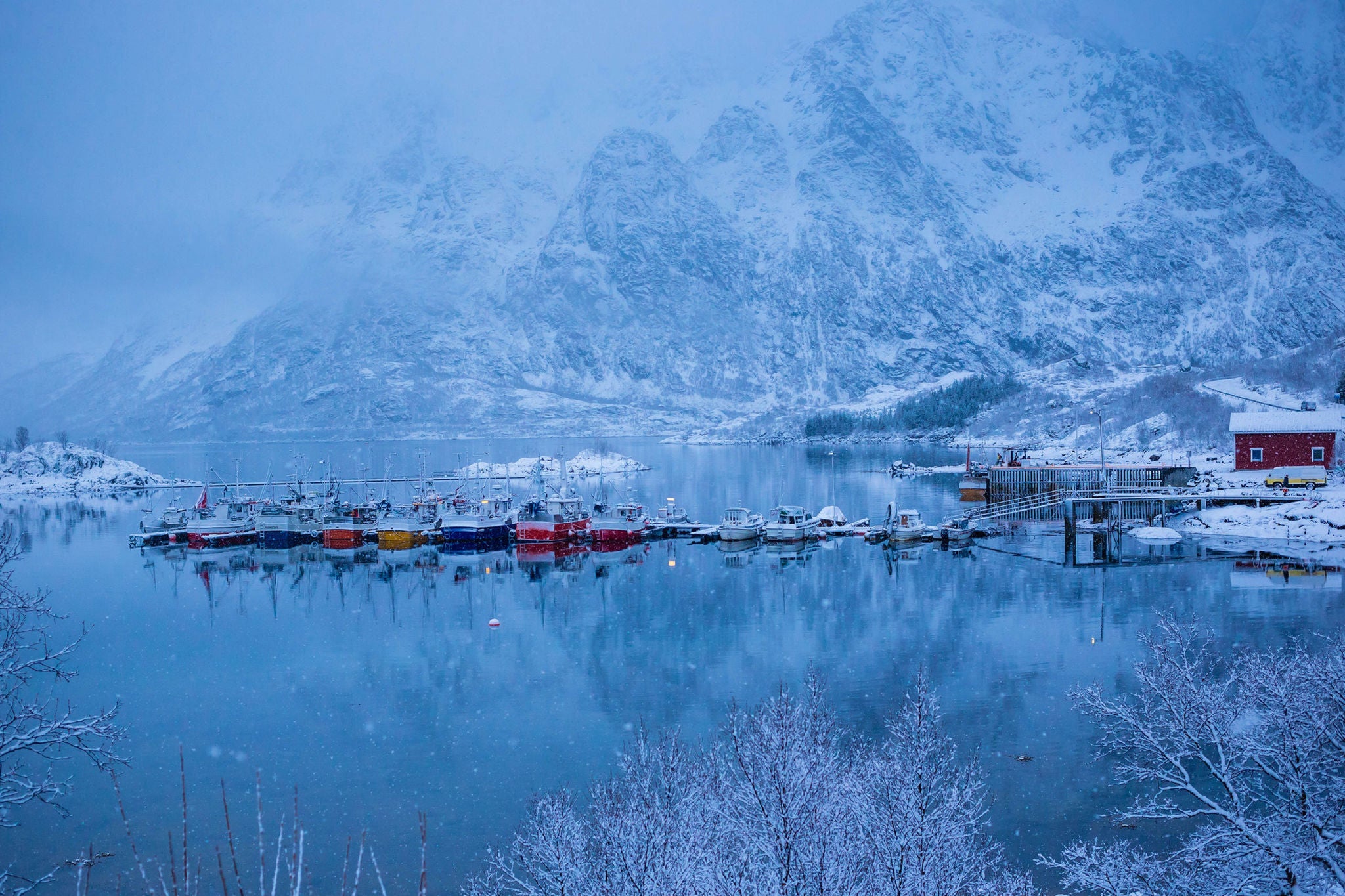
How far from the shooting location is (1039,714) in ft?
85.6

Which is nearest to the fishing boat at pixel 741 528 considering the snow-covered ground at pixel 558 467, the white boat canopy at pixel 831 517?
the white boat canopy at pixel 831 517

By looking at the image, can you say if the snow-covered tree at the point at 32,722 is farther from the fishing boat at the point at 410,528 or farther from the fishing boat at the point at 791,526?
the fishing boat at the point at 791,526

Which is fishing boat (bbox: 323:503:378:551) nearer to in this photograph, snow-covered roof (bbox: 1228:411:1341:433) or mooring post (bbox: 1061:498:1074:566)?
mooring post (bbox: 1061:498:1074:566)

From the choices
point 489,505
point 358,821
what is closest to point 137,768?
point 358,821

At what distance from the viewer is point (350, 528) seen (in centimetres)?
6662

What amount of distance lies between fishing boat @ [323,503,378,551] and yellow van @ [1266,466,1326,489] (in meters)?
60.3

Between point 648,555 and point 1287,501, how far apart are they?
1522 inches

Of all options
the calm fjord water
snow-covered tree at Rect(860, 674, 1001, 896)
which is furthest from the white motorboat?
snow-covered tree at Rect(860, 674, 1001, 896)

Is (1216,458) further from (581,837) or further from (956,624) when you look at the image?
(581,837)

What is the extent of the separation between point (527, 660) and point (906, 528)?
32.7 metres

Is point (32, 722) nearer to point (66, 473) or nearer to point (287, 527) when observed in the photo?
point (287, 527)

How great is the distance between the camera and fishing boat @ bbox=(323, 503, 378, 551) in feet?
217

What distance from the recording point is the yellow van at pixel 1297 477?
2500 inches

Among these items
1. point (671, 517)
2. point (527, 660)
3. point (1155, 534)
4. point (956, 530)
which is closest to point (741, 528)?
point (671, 517)
